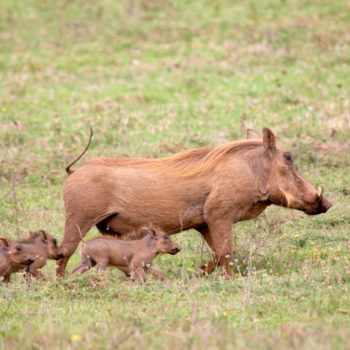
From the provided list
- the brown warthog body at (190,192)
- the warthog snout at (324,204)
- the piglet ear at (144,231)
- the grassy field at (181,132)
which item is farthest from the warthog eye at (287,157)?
the piglet ear at (144,231)

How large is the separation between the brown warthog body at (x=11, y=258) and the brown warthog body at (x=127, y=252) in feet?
1.41

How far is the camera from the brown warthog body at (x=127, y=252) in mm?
6141

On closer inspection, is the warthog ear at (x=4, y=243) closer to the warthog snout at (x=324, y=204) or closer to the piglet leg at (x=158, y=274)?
the piglet leg at (x=158, y=274)

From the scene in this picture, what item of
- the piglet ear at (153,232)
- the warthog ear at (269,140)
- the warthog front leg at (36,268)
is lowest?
the warthog front leg at (36,268)

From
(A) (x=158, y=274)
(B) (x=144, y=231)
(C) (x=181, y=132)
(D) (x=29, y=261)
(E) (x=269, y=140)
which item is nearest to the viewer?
(A) (x=158, y=274)

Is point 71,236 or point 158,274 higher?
point 71,236

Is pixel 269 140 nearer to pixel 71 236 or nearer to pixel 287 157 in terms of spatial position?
pixel 287 157

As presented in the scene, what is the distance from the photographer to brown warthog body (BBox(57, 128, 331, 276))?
20.3ft

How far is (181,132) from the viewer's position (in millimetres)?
10906

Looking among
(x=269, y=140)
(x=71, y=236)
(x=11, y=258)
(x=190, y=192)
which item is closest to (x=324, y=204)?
(x=269, y=140)

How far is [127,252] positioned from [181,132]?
4813 millimetres

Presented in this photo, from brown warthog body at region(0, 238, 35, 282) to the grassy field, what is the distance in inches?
7.5

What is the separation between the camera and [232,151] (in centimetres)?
640

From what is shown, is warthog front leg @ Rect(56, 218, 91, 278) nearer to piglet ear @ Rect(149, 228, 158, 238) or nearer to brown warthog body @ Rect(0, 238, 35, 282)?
brown warthog body @ Rect(0, 238, 35, 282)
